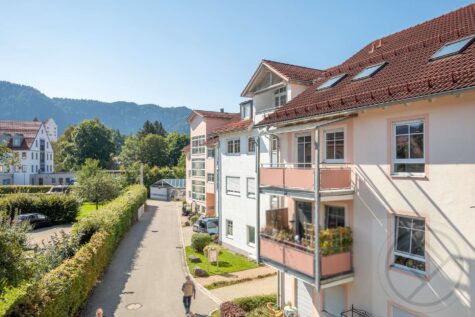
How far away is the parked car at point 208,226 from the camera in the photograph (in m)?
29.6

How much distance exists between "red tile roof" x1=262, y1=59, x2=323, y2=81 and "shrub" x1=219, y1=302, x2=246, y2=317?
1036cm

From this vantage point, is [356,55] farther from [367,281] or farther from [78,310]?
[78,310]

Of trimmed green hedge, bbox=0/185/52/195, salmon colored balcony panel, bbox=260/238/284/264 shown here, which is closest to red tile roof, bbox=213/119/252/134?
salmon colored balcony panel, bbox=260/238/284/264

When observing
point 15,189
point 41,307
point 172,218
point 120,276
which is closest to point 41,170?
point 15,189

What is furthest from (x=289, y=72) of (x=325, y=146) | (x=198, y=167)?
(x=198, y=167)

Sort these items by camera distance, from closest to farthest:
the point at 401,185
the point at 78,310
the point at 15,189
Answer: the point at 401,185 < the point at 78,310 < the point at 15,189

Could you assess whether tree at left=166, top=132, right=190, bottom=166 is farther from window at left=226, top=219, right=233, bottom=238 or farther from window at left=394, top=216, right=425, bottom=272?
window at left=394, top=216, right=425, bottom=272

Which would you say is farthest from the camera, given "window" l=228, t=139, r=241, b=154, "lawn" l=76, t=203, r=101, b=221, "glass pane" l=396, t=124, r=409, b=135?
"lawn" l=76, t=203, r=101, b=221

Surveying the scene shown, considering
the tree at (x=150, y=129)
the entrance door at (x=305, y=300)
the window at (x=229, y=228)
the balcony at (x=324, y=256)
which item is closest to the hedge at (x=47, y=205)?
the window at (x=229, y=228)

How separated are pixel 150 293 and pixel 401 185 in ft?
42.5

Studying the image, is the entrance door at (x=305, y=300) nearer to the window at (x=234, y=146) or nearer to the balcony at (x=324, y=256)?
the balcony at (x=324, y=256)

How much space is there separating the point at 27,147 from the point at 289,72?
67.7 metres

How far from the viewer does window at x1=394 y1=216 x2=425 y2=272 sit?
9625 millimetres

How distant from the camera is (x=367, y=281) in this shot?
11.0 m
